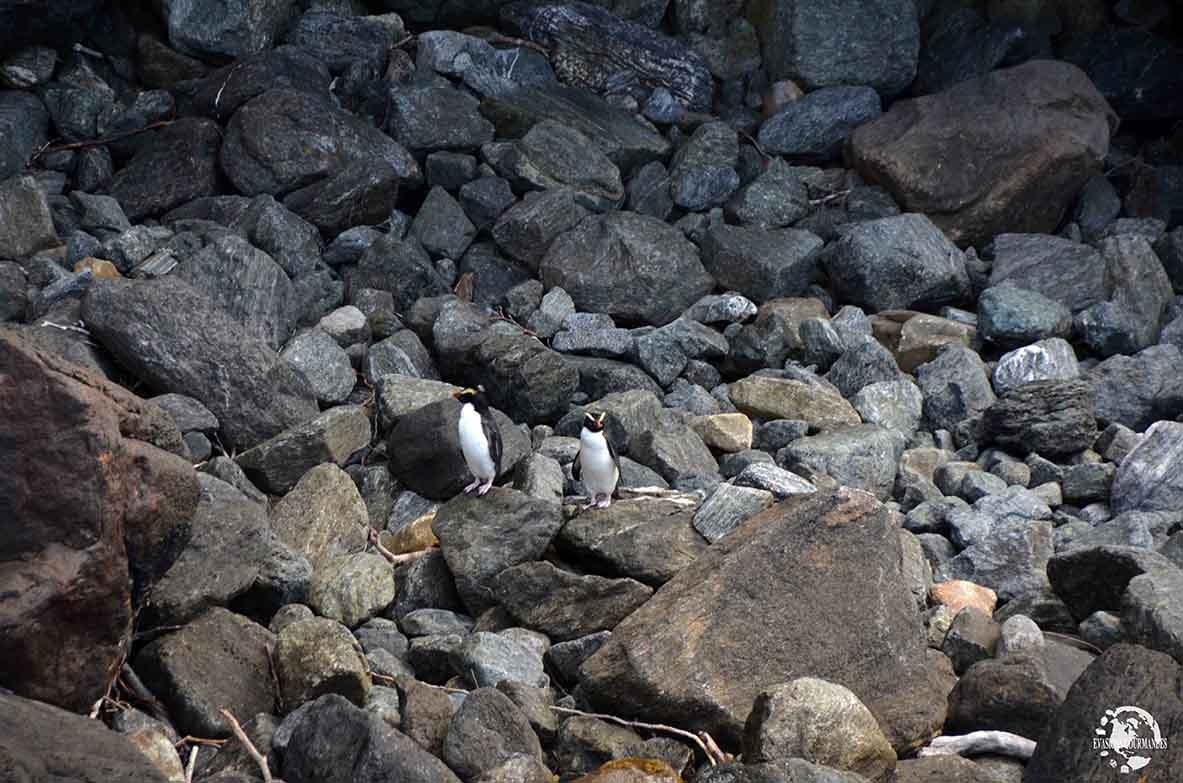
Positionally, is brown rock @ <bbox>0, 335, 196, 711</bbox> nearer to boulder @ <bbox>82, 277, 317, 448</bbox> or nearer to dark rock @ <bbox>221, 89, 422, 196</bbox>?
boulder @ <bbox>82, 277, 317, 448</bbox>

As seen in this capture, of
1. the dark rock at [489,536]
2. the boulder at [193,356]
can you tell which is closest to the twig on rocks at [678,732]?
the dark rock at [489,536]

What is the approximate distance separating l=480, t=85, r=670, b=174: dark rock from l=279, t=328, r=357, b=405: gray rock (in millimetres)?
4053

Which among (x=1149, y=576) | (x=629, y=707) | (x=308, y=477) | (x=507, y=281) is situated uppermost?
(x=1149, y=576)

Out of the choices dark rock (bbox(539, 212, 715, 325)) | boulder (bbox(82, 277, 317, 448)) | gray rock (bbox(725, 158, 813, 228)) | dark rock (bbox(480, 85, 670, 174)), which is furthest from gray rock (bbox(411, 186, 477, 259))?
boulder (bbox(82, 277, 317, 448))

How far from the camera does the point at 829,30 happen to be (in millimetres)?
15500

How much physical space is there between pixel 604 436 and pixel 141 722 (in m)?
3.32

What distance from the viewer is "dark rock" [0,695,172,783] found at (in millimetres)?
4848

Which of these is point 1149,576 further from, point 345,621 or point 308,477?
point 308,477

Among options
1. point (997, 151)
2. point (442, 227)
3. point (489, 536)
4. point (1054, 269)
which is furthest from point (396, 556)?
point (997, 151)

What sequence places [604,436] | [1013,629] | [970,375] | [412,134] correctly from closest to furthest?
[1013,629], [604,436], [970,375], [412,134]

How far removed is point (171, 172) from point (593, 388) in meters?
4.22

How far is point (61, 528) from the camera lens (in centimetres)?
605

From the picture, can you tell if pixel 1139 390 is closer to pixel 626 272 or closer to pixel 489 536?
pixel 626 272

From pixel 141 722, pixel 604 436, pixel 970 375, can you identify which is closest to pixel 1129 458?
pixel 970 375
